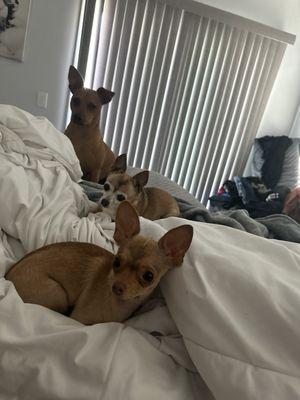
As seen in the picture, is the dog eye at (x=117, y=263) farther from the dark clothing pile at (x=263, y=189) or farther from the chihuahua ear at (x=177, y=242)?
the dark clothing pile at (x=263, y=189)

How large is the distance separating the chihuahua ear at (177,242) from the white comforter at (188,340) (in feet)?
0.09

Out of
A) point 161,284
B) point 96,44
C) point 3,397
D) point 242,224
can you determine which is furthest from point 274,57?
point 3,397

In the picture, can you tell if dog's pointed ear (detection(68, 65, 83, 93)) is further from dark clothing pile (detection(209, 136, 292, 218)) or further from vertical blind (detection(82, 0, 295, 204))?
dark clothing pile (detection(209, 136, 292, 218))

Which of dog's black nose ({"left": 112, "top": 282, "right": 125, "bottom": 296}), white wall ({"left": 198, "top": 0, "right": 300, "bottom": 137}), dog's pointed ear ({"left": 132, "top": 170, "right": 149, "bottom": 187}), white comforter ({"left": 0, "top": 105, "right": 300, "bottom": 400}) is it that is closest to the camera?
white comforter ({"left": 0, "top": 105, "right": 300, "bottom": 400})

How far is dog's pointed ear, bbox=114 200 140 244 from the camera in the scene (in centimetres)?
79

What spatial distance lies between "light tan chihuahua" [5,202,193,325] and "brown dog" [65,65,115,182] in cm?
104

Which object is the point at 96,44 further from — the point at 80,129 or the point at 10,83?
the point at 80,129

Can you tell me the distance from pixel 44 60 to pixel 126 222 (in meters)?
2.54

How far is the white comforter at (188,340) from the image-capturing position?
588 mm

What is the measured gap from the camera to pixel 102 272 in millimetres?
810

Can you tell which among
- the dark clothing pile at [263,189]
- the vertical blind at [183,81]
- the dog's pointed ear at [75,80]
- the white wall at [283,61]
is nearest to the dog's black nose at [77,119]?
the dog's pointed ear at [75,80]

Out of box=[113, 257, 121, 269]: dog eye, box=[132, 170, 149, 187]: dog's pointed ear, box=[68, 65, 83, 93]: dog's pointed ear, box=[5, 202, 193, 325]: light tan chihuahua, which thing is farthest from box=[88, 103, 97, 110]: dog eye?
box=[113, 257, 121, 269]: dog eye

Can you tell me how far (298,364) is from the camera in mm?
583

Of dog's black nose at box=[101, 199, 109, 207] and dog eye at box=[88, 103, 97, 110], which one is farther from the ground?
dog eye at box=[88, 103, 97, 110]
